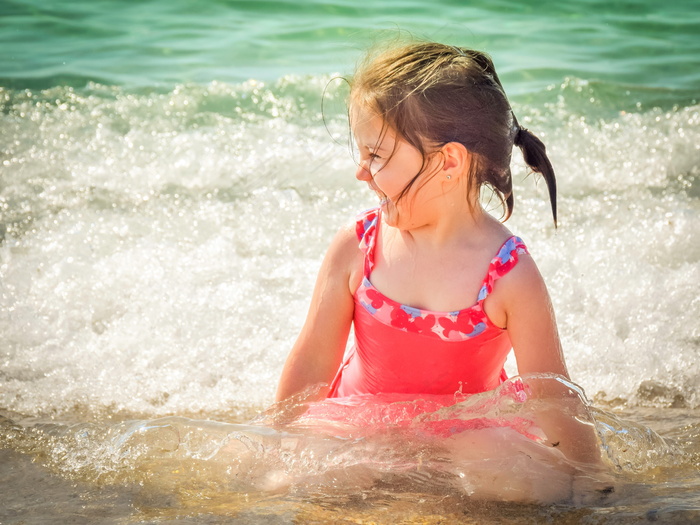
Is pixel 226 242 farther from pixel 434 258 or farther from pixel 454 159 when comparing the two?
pixel 454 159

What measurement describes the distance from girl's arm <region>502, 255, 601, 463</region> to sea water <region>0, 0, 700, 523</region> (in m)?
0.10

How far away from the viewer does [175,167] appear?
15.8 ft

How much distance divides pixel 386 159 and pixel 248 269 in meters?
1.80

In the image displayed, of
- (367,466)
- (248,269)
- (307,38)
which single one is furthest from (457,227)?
(307,38)

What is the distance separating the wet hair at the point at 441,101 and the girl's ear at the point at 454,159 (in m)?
0.01

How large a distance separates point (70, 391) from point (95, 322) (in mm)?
534

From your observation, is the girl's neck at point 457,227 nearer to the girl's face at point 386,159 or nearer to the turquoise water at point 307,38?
the girl's face at point 386,159

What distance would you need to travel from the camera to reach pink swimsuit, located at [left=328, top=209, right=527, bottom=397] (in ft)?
7.13

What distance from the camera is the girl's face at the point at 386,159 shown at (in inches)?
82.0

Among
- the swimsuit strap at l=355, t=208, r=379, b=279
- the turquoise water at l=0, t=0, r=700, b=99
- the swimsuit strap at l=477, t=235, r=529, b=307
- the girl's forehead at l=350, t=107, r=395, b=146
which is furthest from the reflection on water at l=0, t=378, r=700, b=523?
the turquoise water at l=0, t=0, r=700, b=99

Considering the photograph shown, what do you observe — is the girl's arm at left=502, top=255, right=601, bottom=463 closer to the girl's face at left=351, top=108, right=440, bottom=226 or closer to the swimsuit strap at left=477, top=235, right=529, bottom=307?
the swimsuit strap at left=477, top=235, right=529, bottom=307

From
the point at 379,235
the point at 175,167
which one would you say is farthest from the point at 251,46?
the point at 379,235

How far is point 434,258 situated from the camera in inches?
87.9

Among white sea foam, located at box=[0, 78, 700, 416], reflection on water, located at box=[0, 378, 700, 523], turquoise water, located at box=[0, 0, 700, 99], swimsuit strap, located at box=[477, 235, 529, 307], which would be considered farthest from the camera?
turquoise water, located at box=[0, 0, 700, 99]
